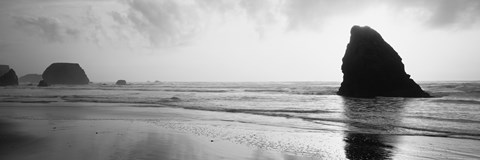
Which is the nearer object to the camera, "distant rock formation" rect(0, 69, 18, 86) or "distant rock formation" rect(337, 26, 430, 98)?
"distant rock formation" rect(337, 26, 430, 98)

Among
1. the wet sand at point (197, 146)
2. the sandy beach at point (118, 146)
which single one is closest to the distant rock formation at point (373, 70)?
the wet sand at point (197, 146)

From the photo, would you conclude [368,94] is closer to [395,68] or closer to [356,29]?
[395,68]

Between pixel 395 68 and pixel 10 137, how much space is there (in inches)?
2217

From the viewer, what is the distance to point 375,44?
55.1 meters

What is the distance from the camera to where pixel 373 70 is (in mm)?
52844

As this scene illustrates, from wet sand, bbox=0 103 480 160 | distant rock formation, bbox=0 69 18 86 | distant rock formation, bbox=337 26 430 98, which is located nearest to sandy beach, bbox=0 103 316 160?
wet sand, bbox=0 103 480 160

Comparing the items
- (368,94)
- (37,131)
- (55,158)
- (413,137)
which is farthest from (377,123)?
(368,94)

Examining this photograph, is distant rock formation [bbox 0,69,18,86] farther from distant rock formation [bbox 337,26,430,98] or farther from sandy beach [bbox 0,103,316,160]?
sandy beach [bbox 0,103,316,160]

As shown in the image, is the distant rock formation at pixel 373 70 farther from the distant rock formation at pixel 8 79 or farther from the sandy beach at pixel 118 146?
the distant rock formation at pixel 8 79

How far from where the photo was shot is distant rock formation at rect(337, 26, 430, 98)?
51375 mm

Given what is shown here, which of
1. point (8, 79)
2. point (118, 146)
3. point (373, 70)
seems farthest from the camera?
point (8, 79)

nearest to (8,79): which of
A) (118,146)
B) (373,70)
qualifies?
(373,70)

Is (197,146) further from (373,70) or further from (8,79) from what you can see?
(8,79)

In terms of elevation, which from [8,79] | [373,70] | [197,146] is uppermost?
[373,70]
